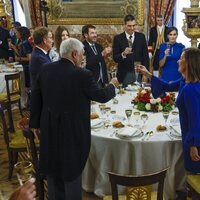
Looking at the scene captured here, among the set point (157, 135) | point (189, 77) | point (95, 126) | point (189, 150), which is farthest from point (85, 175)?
point (189, 77)

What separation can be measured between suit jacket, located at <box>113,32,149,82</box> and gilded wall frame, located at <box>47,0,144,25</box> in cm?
237

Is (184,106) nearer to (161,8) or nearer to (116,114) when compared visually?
(116,114)

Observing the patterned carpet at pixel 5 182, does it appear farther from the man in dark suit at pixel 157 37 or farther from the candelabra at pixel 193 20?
the candelabra at pixel 193 20

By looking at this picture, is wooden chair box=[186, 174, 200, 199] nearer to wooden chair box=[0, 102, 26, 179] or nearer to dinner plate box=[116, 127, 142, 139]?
dinner plate box=[116, 127, 142, 139]

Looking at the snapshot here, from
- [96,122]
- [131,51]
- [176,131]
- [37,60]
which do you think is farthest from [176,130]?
[131,51]

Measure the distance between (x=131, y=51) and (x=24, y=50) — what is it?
2627mm

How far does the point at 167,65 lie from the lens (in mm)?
5121

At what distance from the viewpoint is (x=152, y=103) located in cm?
372

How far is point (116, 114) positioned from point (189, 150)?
102 centimetres

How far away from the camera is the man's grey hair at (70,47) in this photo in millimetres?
2766

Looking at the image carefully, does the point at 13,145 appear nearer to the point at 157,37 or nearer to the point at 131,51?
the point at 131,51

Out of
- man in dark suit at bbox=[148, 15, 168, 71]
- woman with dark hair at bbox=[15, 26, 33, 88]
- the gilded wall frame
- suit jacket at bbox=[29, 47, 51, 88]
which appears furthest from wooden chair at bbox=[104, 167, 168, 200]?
the gilded wall frame

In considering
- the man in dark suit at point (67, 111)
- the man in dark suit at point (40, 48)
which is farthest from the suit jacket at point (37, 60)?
the man in dark suit at point (67, 111)

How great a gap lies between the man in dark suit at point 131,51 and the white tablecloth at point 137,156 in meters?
1.86
